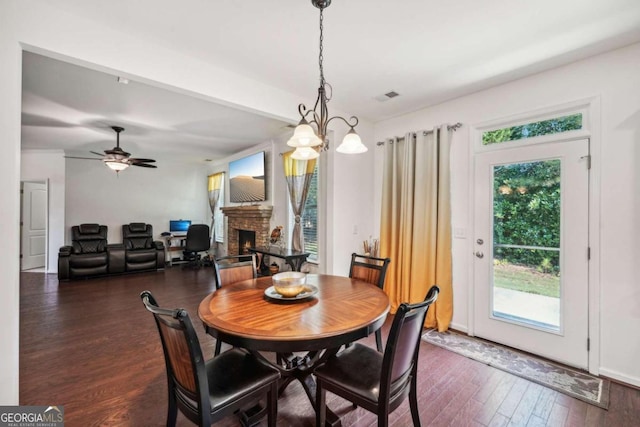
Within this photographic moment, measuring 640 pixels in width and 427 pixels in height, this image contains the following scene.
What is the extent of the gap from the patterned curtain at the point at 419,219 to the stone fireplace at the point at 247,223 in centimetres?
231

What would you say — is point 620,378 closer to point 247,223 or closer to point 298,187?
point 298,187

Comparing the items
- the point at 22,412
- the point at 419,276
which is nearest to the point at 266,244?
the point at 419,276

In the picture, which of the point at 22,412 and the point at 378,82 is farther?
the point at 378,82

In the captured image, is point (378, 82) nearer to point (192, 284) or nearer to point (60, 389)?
point (60, 389)

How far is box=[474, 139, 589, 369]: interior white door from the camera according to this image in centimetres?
245

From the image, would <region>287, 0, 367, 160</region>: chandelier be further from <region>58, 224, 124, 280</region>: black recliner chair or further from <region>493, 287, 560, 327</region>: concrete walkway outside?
<region>58, 224, 124, 280</region>: black recliner chair

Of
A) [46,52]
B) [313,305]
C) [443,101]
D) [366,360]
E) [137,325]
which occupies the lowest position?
[137,325]

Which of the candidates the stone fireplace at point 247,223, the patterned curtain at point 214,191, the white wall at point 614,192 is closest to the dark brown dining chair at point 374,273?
the white wall at point 614,192

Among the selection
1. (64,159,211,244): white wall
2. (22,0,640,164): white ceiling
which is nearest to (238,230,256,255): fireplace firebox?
(64,159,211,244): white wall

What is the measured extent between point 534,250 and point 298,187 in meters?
3.11

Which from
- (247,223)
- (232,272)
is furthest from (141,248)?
(232,272)

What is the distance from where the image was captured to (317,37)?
215 centimetres

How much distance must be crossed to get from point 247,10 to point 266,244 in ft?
12.7

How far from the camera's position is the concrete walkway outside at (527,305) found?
2.58 meters
